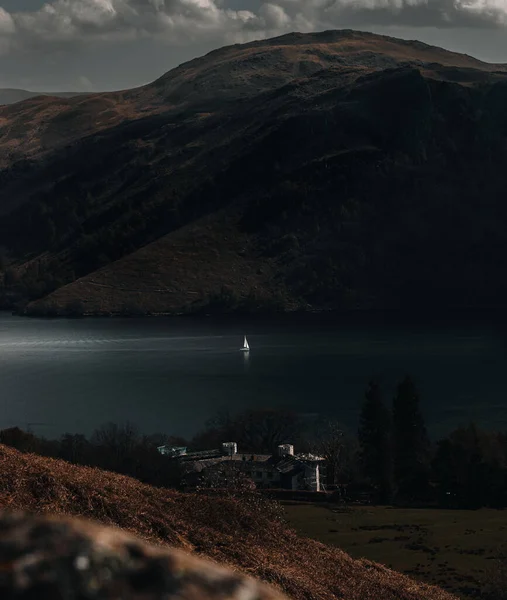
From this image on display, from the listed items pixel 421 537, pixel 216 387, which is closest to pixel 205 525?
pixel 421 537

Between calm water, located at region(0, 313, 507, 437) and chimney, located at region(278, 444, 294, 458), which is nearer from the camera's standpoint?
chimney, located at region(278, 444, 294, 458)

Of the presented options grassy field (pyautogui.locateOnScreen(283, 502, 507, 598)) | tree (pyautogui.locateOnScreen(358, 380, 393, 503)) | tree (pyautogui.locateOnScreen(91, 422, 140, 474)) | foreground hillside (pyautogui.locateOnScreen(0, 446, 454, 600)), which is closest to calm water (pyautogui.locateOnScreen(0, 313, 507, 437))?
tree (pyautogui.locateOnScreen(91, 422, 140, 474))

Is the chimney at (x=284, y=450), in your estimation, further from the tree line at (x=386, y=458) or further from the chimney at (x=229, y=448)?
the chimney at (x=229, y=448)

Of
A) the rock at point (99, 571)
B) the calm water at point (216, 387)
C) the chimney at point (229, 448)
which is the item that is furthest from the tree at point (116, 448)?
→ the rock at point (99, 571)

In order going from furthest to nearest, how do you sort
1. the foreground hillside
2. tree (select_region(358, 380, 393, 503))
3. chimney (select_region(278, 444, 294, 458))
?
1. chimney (select_region(278, 444, 294, 458))
2. tree (select_region(358, 380, 393, 503))
3. the foreground hillside

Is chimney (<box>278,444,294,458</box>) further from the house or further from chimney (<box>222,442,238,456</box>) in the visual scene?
chimney (<box>222,442,238,456</box>)

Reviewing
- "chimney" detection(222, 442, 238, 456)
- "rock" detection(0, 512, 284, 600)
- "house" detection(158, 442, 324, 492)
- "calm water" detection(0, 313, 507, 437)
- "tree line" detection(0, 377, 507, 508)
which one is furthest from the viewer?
"calm water" detection(0, 313, 507, 437)
